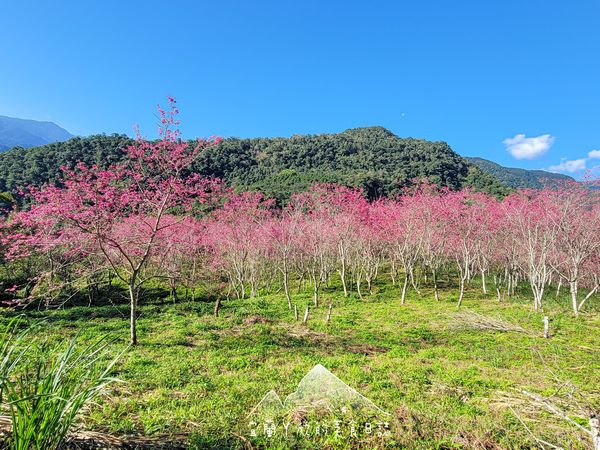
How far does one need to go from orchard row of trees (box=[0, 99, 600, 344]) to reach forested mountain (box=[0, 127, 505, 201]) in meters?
22.2

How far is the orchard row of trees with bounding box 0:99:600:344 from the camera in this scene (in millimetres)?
10383

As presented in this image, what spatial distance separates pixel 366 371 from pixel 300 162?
288 feet

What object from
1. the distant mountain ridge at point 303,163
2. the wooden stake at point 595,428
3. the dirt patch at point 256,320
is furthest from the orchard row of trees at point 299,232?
the distant mountain ridge at point 303,163

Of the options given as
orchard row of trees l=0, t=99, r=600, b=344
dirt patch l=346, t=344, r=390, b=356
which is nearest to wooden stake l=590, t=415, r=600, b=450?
dirt patch l=346, t=344, r=390, b=356

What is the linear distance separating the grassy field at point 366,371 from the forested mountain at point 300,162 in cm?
3455

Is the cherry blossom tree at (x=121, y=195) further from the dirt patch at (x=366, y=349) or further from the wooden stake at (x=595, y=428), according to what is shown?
the wooden stake at (x=595, y=428)

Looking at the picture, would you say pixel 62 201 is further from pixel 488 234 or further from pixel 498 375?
pixel 488 234

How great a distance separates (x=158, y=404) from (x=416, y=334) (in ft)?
32.5

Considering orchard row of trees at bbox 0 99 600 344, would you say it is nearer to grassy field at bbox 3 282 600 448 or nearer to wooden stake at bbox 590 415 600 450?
grassy field at bbox 3 282 600 448

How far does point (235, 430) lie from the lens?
4.84m

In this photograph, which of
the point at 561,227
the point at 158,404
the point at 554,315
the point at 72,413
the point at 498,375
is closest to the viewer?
the point at 72,413

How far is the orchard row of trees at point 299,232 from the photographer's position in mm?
10383

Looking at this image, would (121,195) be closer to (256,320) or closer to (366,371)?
(256,320)

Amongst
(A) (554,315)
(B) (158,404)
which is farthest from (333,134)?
(B) (158,404)
